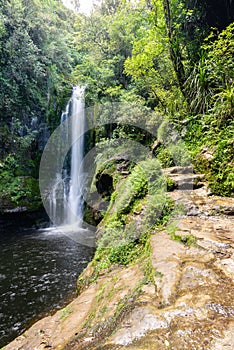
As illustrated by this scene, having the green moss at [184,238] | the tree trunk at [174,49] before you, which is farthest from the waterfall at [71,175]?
the green moss at [184,238]

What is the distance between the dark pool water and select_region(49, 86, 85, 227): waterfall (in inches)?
84.7

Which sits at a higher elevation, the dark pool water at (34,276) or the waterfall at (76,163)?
the waterfall at (76,163)

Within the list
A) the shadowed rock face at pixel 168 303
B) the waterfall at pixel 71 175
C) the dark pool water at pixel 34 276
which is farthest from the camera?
the waterfall at pixel 71 175

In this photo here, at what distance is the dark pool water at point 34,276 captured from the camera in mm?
4496

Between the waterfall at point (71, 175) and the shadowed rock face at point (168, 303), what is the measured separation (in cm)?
843

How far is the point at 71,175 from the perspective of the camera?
12859 millimetres

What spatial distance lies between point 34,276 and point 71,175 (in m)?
7.32

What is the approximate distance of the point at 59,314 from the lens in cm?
296

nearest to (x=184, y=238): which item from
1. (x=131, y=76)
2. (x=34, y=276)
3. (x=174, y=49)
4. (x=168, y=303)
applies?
(x=168, y=303)

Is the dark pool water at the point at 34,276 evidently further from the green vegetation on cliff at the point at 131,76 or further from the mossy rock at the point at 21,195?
the green vegetation on cliff at the point at 131,76

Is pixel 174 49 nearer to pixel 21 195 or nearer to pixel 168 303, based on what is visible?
pixel 168 303

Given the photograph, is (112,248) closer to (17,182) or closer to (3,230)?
(3,230)

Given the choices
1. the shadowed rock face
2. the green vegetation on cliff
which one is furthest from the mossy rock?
the shadowed rock face

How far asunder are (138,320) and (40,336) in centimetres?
155
